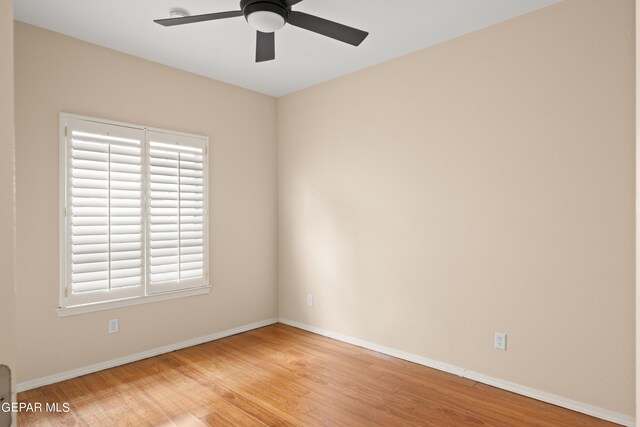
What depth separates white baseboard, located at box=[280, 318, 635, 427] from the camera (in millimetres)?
2451

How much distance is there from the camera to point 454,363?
317 centimetres

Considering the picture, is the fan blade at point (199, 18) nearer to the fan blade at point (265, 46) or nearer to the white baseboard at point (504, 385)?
the fan blade at point (265, 46)

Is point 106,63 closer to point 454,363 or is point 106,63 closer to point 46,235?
point 46,235

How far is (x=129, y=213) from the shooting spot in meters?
3.38

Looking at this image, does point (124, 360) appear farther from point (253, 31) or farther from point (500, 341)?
point (500, 341)

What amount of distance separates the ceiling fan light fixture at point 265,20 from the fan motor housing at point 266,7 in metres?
0.02

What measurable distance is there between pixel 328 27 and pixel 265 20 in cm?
40

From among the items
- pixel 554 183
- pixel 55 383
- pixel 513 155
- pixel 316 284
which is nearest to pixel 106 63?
pixel 55 383

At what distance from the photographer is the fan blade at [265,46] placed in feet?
8.55

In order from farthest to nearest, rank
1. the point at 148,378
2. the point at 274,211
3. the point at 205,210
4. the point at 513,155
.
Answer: the point at 274,211 < the point at 205,210 < the point at 148,378 < the point at 513,155

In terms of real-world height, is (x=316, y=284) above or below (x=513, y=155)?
below

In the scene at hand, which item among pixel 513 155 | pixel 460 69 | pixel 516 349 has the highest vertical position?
pixel 460 69

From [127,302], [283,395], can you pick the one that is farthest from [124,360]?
[283,395]

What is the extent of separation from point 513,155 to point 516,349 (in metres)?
1.46
